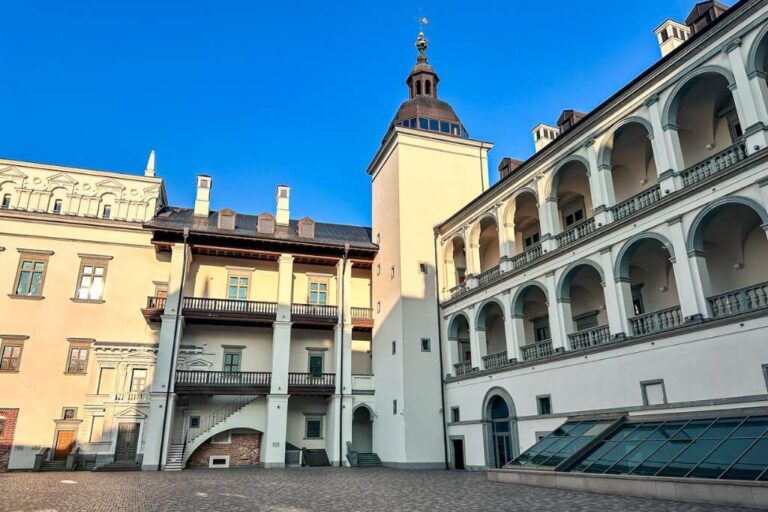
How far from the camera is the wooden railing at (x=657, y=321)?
15.2 meters

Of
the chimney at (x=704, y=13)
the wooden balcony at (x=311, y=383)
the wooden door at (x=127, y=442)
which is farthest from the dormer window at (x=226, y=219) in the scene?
the chimney at (x=704, y=13)

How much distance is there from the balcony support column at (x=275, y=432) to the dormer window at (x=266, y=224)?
31.4ft

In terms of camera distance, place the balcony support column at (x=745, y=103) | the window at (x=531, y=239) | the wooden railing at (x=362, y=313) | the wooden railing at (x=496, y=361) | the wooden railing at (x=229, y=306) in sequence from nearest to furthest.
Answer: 1. the balcony support column at (x=745, y=103)
2. the wooden railing at (x=496, y=361)
3. the window at (x=531, y=239)
4. the wooden railing at (x=229, y=306)
5. the wooden railing at (x=362, y=313)

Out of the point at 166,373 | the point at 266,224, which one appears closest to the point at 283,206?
the point at 266,224

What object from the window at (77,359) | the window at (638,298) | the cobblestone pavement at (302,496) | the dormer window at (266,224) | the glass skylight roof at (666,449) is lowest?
the cobblestone pavement at (302,496)

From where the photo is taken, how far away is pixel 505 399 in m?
22.0

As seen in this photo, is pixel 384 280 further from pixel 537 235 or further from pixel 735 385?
pixel 735 385

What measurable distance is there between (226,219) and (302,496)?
2016 centimetres

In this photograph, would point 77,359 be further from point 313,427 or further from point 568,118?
point 568,118

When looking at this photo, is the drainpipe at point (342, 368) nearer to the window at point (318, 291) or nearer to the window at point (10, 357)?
the window at point (318, 291)

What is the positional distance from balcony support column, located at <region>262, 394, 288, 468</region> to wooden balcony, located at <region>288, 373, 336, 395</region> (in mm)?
793

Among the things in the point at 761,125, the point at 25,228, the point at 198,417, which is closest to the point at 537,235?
the point at 761,125

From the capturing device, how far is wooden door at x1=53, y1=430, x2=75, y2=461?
26078 millimetres

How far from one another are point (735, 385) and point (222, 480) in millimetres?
16597
